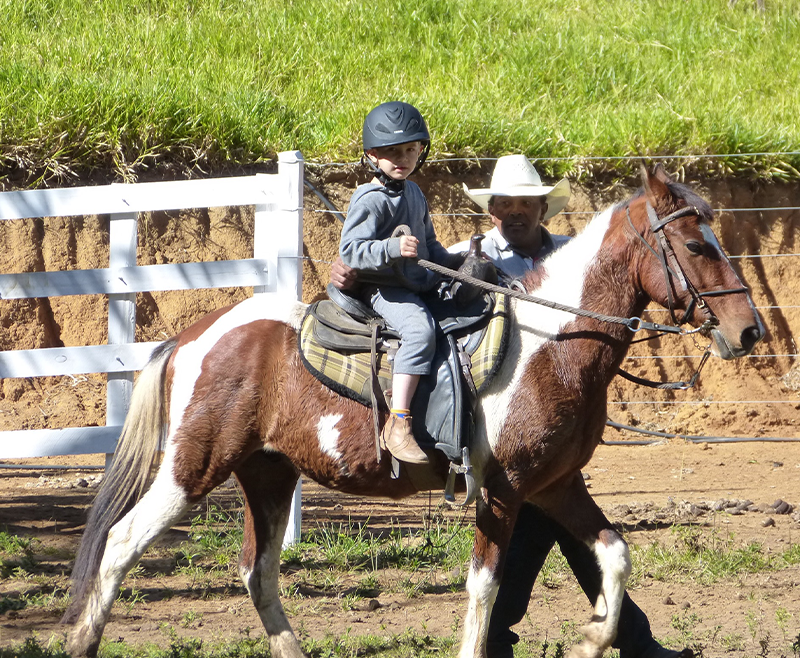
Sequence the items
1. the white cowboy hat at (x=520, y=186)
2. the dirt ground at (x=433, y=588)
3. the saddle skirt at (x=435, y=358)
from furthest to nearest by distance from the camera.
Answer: the dirt ground at (x=433, y=588)
the white cowboy hat at (x=520, y=186)
the saddle skirt at (x=435, y=358)

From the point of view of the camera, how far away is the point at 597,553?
152 inches

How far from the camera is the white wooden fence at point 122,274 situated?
5508mm

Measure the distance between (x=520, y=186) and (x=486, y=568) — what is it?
6.46 ft

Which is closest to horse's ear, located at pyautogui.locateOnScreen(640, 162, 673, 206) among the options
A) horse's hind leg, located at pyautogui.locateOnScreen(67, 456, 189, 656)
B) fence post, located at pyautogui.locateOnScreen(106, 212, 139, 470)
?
horse's hind leg, located at pyautogui.locateOnScreen(67, 456, 189, 656)

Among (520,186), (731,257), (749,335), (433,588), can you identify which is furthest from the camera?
(731,257)

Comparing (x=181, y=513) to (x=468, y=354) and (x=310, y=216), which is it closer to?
(x=468, y=354)

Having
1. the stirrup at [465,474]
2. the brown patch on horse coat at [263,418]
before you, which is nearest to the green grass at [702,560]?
the stirrup at [465,474]

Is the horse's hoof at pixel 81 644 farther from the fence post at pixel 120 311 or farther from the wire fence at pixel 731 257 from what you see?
the wire fence at pixel 731 257

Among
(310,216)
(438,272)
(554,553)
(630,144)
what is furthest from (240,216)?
(438,272)

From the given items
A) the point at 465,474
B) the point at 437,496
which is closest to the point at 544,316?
the point at 465,474

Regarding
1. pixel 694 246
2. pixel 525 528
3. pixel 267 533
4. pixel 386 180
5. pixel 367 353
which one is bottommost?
pixel 267 533

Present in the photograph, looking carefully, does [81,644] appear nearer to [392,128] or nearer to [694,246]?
[392,128]

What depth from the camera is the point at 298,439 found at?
3.98 metres

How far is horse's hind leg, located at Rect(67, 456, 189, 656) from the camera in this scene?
393cm
